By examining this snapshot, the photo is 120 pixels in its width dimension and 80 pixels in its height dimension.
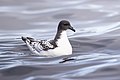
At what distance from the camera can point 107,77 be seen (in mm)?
14453

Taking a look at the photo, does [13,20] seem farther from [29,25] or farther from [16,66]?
[16,66]

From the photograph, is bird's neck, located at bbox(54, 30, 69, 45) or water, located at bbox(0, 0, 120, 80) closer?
water, located at bbox(0, 0, 120, 80)

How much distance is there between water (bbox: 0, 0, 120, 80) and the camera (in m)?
15.2

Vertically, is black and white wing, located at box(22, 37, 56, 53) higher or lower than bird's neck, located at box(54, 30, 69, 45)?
lower

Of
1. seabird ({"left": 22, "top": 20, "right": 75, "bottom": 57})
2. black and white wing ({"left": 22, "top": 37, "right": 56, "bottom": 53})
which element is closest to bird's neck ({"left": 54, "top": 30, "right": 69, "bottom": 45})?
seabird ({"left": 22, "top": 20, "right": 75, "bottom": 57})

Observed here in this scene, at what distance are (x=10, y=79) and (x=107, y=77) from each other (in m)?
2.61

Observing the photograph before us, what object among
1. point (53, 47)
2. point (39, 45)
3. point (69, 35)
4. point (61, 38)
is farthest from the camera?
point (69, 35)

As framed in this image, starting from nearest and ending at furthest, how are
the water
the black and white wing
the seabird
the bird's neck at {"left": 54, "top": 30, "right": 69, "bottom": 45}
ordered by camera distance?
the water
the seabird
the black and white wing
the bird's neck at {"left": 54, "top": 30, "right": 69, "bottom": 45}

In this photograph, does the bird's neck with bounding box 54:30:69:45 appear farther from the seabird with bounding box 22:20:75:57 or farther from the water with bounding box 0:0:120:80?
the water with bounding box 0:0:120:80

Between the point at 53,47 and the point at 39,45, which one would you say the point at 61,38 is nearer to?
the point at 53,47

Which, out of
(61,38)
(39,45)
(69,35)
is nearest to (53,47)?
(39,45)

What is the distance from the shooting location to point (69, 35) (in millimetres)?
22062

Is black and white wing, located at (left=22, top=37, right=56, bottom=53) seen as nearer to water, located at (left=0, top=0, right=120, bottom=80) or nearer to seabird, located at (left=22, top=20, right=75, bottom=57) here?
seabird, located at (left=22, top=20, right=75, bottom=57)

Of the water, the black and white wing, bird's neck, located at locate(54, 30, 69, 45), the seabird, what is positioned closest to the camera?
the water
